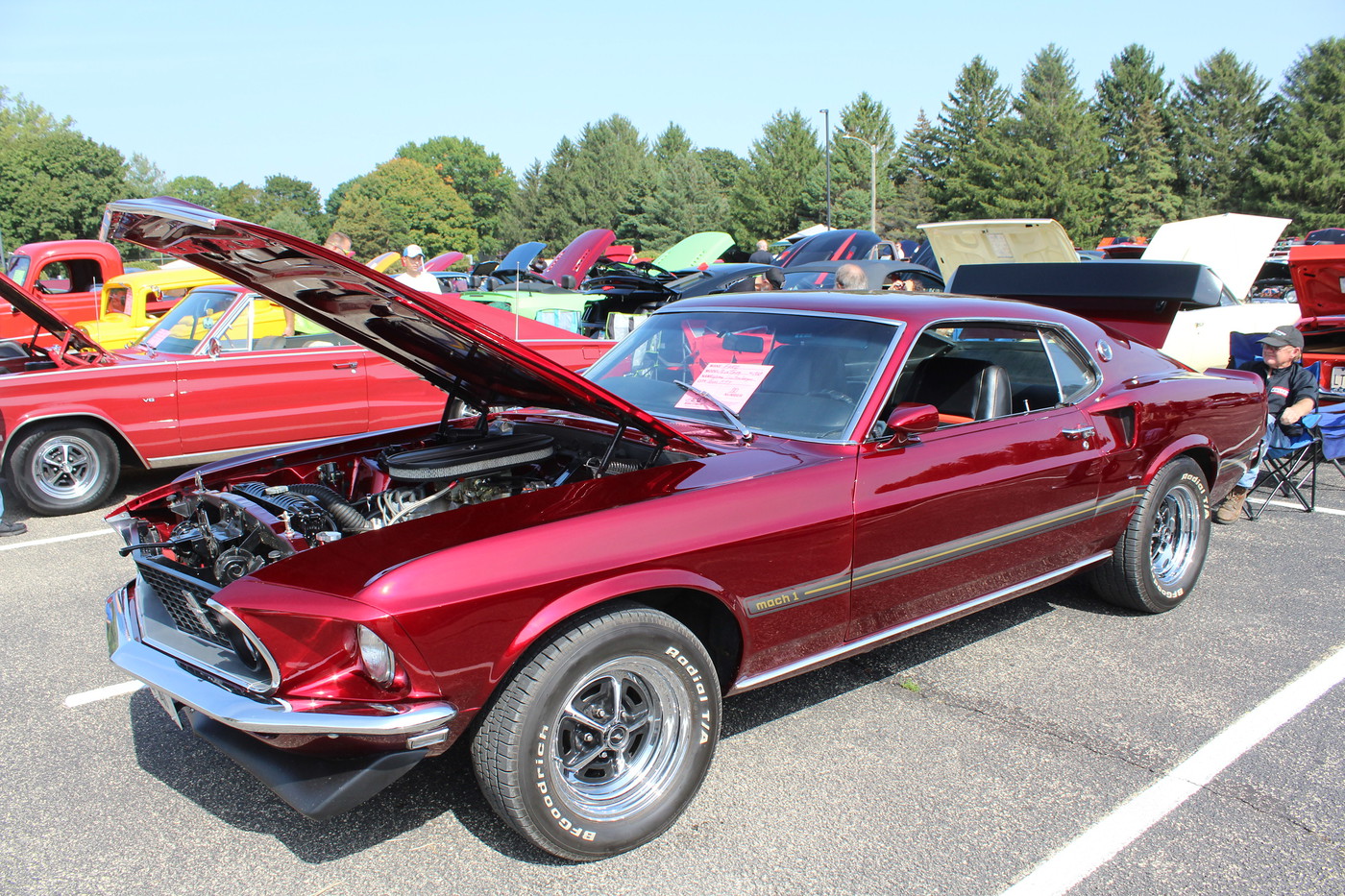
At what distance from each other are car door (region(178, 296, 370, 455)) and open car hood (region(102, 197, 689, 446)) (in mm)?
3779

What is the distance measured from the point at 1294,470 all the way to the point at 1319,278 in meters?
2.43

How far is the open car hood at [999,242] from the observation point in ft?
27.8

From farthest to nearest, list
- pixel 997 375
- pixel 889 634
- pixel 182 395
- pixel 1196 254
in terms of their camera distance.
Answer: pixel 1196 254 → pixel 182 395 → pixel 997 375 → pixel 889 634

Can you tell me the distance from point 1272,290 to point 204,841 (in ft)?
53.6

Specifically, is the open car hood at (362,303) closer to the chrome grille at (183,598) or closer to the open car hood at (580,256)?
the chrome grille at (183,598)

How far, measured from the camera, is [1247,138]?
185 feet

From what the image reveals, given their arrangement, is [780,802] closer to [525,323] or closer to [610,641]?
[610,641]

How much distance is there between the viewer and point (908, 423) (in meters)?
3.04

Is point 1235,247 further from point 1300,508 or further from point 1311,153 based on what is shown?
point 1311,153

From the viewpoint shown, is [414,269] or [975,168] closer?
[414,269]

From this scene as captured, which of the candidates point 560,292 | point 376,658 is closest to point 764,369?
point 376,658

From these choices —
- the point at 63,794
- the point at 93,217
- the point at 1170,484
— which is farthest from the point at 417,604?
the point at 93,217

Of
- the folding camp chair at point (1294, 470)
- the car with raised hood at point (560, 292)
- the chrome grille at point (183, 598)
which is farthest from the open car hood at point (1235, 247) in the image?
the chrome grille at point (183, 598)

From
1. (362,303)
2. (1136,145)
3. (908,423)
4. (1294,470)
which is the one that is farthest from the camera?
(1136,145)
